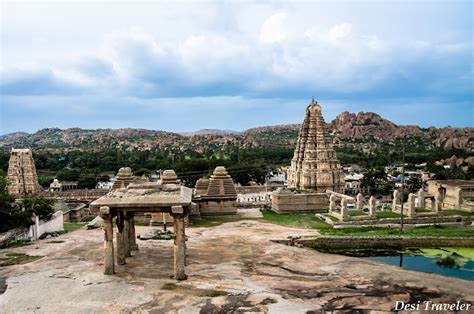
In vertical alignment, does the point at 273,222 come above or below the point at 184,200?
below

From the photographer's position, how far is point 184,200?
1515cm

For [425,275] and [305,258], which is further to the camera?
[305,258]

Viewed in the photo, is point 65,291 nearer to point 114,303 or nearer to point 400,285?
point 114,303

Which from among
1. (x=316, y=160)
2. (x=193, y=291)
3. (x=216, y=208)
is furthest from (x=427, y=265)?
(x=316, y=160)

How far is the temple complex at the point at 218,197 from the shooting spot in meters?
29.3

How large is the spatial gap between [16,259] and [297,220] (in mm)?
16156

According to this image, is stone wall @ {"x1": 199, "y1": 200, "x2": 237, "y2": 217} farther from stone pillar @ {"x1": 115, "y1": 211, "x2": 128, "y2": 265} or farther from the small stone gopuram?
the small stone gopuram

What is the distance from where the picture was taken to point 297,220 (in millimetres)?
28125

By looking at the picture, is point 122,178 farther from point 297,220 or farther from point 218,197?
point 297,220

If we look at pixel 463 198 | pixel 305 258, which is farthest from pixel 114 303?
pixel 463 198

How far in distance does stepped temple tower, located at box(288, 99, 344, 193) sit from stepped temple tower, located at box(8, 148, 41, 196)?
93.2ft

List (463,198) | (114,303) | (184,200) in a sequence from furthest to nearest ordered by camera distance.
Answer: (463,198)
(184,200)
(114,303)

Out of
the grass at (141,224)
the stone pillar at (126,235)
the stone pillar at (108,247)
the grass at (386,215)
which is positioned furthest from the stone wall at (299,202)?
the stone pillar at (108,247)

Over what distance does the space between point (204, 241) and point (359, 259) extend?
281 inches
